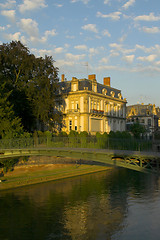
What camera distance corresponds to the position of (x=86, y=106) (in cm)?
6962

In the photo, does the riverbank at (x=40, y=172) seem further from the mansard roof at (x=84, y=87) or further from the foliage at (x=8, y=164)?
the mansard roof at (x=84, y=87)

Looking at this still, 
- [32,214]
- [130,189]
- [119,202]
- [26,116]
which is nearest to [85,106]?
[26,116]

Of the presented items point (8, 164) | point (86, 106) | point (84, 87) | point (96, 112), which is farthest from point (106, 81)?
point (8, 164)

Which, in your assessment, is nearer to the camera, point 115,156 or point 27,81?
point 115,156

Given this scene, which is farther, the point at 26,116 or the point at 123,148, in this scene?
the point at 26,116

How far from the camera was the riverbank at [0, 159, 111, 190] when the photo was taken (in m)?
38.8

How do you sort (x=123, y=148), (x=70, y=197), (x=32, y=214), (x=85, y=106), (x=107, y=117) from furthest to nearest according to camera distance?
(x=107, y=117)
(x=85, y=106)
(x=70, y=197)
(x=123, y=148)
(x=32, y=214)

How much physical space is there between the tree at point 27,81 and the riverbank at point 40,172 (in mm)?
10411

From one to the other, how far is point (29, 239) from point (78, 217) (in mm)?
6205

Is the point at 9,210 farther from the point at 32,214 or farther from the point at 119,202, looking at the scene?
the point at 119,202

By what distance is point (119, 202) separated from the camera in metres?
32.0

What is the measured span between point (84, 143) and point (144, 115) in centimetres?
8258

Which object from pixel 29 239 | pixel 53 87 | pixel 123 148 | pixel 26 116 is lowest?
pixel 29 239

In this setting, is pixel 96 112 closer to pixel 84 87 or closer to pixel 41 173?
pixel 84 87
